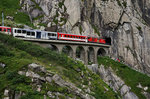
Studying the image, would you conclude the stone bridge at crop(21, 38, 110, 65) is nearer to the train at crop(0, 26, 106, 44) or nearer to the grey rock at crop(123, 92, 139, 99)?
the train at crop(0, 26, 106, 44)

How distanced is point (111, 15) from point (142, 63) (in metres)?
23.0

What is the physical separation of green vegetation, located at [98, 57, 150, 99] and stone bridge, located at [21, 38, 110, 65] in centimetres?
362

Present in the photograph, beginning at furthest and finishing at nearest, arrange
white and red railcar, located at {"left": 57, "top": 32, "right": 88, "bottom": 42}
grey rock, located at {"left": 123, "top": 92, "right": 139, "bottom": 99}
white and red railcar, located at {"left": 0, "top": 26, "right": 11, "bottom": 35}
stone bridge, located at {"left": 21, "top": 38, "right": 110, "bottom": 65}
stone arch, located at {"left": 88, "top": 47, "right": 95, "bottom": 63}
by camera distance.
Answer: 1. stone arch, located at {"left": 88, "top": 47, "right": 95, "bottom": 63}
2. white and red railcar, located at {"left": 57, "top": 32, "right": 88, "bottom": 42}
3. grey rock, located at {"left": 123, "top": 92, "right": 139, "bottom": 99}
4. stone bridge, located at {"left": 21, "top": 38, "right": 110, "bottom": 65}
5. white and red railcar, located at {"left": 0, "top": 26, "right": 11, "bottom": 35}

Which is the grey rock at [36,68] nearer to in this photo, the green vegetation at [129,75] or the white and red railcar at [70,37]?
the white and red railcar at [70,37]

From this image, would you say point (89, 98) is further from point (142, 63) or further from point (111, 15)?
point (111, 15)

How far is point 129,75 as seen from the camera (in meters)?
53.3

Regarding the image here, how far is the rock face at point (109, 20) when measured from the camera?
62.5 m

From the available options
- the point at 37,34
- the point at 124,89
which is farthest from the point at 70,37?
the point at 124,89

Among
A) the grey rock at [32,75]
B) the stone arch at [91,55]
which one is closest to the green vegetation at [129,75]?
the stone arch at [91,55]

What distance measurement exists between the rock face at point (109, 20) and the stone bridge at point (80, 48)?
6047mm

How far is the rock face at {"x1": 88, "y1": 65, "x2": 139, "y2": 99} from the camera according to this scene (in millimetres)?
46553

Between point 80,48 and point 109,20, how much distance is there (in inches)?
797

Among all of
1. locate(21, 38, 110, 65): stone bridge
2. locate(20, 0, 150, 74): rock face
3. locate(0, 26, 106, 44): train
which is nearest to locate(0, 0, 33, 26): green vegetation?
locate(20, 0, 150, 74): rock face

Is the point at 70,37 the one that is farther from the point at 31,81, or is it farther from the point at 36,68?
the point at 31,81
